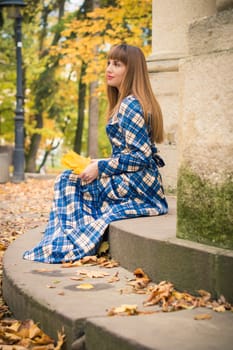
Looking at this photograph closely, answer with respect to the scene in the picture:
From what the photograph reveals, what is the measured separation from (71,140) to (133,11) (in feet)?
67.9

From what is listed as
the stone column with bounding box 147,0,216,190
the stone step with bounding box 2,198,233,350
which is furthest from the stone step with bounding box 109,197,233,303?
the stone column with bounding box 147,0,216,190

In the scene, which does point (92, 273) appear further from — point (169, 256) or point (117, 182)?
point (117, 182)

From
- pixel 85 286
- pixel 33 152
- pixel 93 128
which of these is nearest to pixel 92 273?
pixel 85 286

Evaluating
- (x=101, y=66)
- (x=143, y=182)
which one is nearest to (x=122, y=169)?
(x=143, y=182)

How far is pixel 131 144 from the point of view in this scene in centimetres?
405

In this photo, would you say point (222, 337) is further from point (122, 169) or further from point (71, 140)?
point (71, 140)

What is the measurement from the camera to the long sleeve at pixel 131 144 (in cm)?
406

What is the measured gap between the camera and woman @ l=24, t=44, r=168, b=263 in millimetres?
3973

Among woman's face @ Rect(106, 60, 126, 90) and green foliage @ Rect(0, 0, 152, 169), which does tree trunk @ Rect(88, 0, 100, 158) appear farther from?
woman's face @ Rect(106, 60, 126, 90)

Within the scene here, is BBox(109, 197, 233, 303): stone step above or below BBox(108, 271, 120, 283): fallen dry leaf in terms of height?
above

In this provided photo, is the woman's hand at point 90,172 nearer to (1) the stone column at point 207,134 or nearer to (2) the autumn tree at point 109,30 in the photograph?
(1) the stone column at point 207,134

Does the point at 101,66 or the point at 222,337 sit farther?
the point at 101,66

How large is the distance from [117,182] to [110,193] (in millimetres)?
91

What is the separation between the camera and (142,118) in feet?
13.5
